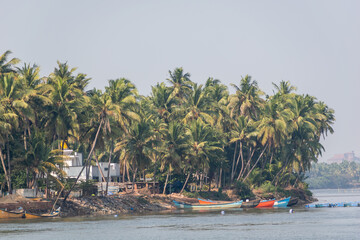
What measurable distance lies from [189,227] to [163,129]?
34173 mm

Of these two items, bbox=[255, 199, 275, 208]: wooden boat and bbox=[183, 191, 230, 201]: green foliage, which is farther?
bbox=[183, 191, 230, 201]: green foliage

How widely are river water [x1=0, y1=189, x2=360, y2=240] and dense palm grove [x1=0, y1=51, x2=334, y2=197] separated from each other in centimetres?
962

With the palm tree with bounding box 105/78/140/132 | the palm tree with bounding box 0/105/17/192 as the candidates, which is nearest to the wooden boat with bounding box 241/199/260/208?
the palm tree with bounding box 105/78/140/132

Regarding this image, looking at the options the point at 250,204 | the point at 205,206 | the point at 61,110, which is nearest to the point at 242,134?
the point at 250,204

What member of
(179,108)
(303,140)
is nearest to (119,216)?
(179,108)

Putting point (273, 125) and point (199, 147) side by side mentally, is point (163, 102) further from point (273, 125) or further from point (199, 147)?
point (273, 125)

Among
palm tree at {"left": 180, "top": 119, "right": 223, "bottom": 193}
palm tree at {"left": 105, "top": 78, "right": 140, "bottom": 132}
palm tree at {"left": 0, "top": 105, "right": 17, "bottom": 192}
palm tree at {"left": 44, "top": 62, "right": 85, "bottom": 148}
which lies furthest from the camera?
palm tree at {"left": 180, "top": 119, "right": 223, "bottom": 193}

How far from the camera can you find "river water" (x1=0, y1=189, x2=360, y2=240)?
5700cm

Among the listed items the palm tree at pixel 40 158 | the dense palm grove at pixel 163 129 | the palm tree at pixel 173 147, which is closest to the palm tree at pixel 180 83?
the dense palm grove at pixel 163 129

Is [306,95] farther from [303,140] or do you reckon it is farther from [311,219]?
[311,219]

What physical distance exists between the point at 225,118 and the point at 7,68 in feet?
154

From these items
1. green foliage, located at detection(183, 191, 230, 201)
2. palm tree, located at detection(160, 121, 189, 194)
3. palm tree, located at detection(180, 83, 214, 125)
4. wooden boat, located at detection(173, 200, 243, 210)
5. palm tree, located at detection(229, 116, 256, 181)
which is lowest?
wooden boat, located at detection(173, 200, 243, 210)

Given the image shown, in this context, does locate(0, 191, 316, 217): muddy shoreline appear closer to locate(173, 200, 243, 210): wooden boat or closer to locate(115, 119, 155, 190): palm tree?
locate(173, 200, 243, 210): wooden boat

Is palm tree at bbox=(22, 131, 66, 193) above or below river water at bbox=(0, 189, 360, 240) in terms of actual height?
above
